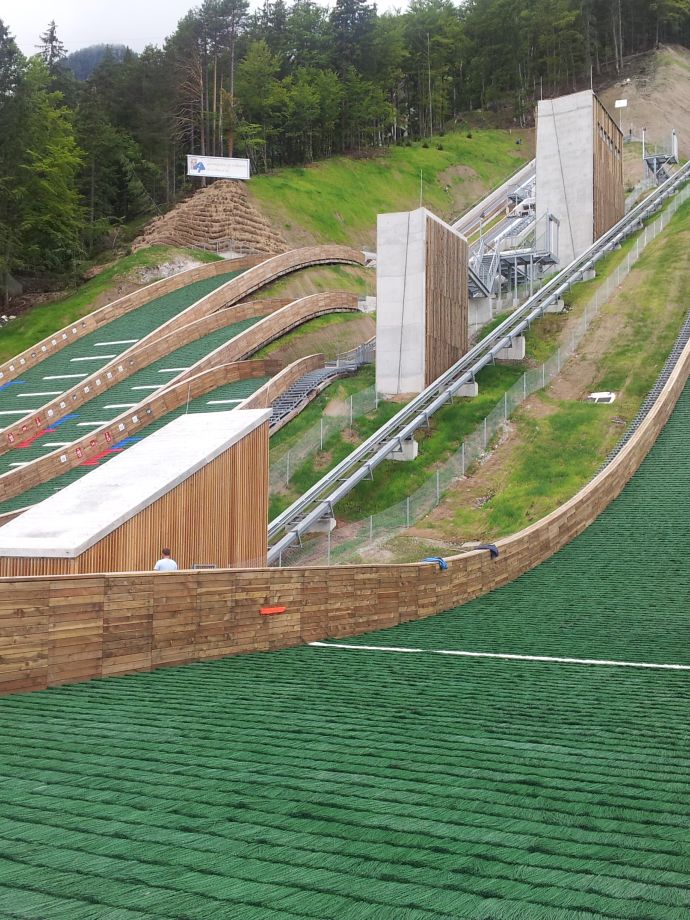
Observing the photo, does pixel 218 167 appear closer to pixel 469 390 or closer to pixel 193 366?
pixel 193 366

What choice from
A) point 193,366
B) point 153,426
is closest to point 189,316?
point 193,366

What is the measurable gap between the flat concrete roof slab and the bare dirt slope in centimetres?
5272

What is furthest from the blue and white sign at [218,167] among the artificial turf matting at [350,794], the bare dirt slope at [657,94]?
the artificial turf matting at [350,794]

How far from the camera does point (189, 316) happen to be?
32500mm

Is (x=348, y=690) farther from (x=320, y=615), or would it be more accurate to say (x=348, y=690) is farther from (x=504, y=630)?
(x=504, y=630)

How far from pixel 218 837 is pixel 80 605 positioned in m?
4.45

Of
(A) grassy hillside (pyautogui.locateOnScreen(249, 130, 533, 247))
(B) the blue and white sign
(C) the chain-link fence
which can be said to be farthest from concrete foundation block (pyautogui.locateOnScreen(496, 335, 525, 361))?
(B) the blue and white sign

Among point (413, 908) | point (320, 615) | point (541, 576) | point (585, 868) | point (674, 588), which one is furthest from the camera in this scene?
point (541, 576)

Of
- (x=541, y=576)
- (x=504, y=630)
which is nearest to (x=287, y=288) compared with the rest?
(x=541, y=576)

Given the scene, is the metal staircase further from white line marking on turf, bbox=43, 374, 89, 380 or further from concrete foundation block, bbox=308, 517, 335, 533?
white line marking on turf, bbox=43, 374, 89, 380

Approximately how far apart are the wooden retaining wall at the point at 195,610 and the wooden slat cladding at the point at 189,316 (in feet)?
48.1

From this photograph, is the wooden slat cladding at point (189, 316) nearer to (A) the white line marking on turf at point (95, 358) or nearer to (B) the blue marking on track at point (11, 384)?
(A) the white line marking on turf at point (95, 358)

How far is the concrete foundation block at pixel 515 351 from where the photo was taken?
2931 centimetres

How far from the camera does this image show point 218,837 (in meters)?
4.01
